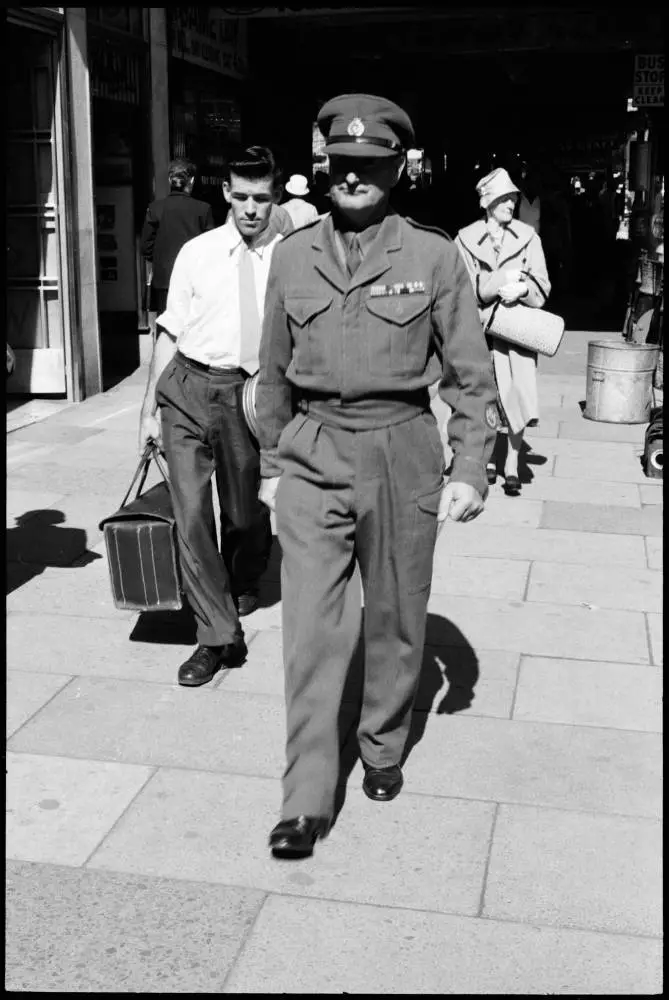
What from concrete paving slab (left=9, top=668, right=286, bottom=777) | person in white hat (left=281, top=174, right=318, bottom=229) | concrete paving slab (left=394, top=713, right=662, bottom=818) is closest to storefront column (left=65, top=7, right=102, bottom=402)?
person in white hat (left=281, top=174, right=318, bottom=229)

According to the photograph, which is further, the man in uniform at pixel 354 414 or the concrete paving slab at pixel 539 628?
the concrete paving slab at pixel 539 628

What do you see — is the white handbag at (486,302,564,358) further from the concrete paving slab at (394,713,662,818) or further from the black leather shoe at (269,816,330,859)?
the black leather shoe at (269,816,330,859)

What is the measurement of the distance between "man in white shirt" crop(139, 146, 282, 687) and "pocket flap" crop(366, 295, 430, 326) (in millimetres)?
1423

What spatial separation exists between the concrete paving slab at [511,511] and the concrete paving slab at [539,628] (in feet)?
5.06

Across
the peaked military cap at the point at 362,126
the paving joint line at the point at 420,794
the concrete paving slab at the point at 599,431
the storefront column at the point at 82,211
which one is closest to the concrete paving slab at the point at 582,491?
the concrete paving slab at the point at 599,431

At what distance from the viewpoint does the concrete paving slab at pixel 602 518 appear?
7617 millimetres

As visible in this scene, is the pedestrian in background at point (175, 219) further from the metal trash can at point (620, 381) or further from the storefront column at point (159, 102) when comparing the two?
the metal trash can at point (620, 381)

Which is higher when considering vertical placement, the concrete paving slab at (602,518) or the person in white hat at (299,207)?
the person in white hat at (299,207)

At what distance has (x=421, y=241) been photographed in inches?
151

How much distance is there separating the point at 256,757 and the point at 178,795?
0.38m

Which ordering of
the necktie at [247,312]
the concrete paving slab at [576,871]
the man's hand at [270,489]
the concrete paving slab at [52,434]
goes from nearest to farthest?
the concrete paving slab at [576,871] → the man's hand at [270,489] → the necktie at [247,312] → the concrete paving slab at [52,434]

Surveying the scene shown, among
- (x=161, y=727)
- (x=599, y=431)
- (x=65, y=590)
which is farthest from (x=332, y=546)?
(x=599, y=431)

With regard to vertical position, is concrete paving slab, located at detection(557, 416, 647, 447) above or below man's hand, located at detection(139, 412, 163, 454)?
below

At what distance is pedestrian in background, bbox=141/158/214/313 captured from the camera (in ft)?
37.0
